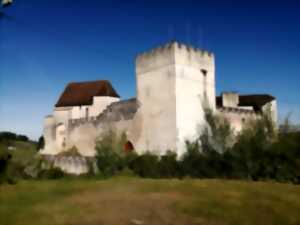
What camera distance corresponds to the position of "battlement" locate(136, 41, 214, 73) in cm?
2781

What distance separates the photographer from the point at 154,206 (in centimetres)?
1228

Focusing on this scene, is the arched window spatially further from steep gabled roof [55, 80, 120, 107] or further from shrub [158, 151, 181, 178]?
steep gabled roof [55, 80, 120, 107]

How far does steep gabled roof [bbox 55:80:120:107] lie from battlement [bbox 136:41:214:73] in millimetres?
9328

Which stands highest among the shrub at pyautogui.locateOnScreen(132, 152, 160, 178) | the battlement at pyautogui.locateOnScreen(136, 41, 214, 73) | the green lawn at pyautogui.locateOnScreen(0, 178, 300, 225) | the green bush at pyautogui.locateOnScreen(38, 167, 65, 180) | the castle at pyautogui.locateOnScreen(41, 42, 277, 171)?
the battlement at pyautogui.locateOnScreen(136, 41, 214, 73)

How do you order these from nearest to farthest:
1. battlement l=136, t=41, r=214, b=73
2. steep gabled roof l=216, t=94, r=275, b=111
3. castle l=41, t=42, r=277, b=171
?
castle l=41, t=42, r=277, b=171, battlement l=136, t=41, r=214, b=73, steep gabled roof l=216, t=94, r=275, b=111

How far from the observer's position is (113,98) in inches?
1529

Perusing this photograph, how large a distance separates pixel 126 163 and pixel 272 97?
1971 cm

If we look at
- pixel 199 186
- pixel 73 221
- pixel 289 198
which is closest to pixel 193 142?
pixel 199 186

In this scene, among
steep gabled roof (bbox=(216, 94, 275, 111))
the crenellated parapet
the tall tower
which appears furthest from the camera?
steep gabled roof (bbox=(216, 94, 275, 111))

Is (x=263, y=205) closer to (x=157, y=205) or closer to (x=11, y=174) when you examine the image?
(x=157, y=205)

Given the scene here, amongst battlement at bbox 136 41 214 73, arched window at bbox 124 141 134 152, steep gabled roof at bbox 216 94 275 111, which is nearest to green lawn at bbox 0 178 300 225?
battlement at bbox 136 41 214 73

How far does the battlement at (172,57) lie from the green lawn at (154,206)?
12984mm

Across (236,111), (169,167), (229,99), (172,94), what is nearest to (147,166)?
(169,167)

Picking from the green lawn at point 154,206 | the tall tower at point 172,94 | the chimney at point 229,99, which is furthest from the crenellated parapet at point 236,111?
the green lawn at point 154,206
